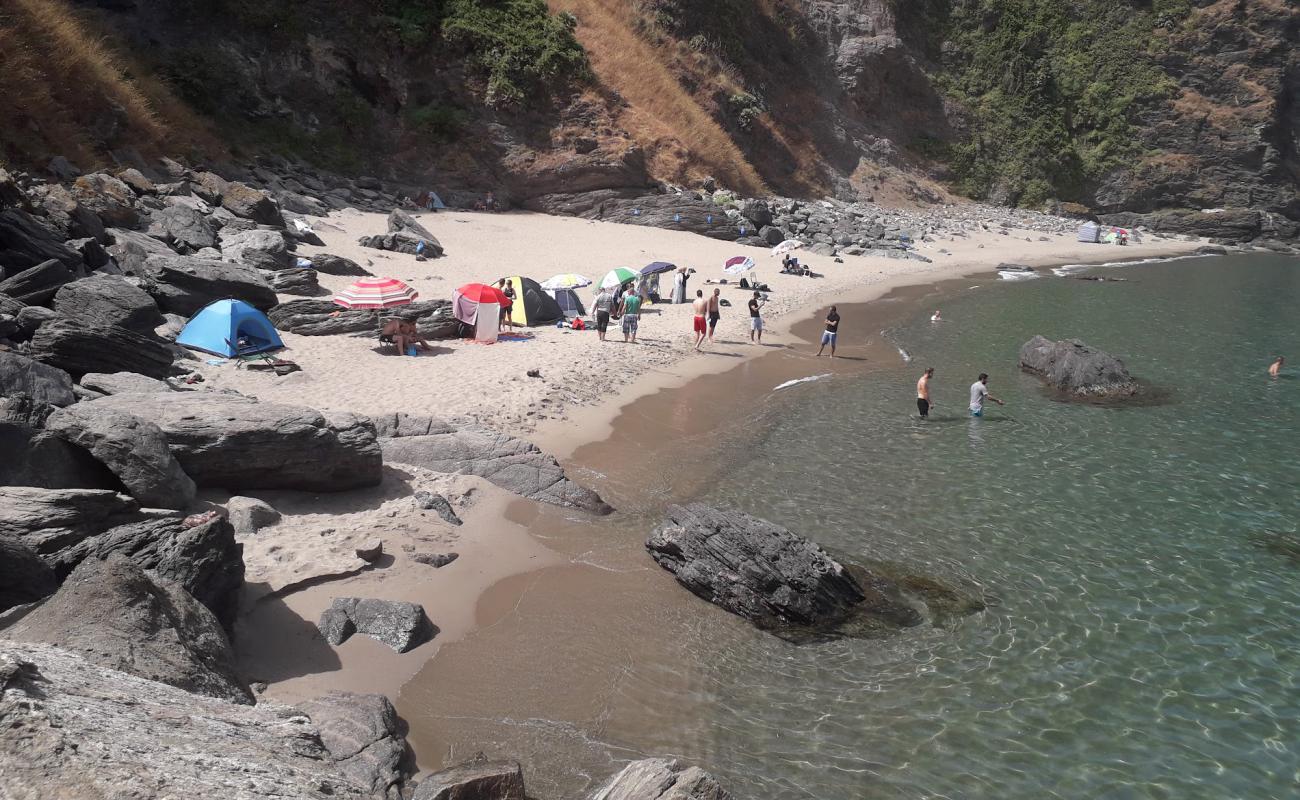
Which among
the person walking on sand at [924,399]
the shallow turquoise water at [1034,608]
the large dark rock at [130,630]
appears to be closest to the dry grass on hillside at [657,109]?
the shallow turquoise water at [1034,608]

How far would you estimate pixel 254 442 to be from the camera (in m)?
9.53

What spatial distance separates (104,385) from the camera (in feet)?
34.2

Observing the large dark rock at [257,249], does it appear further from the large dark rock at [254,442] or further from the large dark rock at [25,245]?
the large dark rock at [254,442]

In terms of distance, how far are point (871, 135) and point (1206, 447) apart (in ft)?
155

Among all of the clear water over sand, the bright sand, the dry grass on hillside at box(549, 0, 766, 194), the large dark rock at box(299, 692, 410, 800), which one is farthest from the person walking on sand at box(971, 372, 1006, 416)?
the dry grass on hillside at box(549, 0, 766, 194)

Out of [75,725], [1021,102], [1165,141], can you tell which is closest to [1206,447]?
[75,725]

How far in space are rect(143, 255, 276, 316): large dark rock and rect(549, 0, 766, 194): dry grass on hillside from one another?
25327 mm

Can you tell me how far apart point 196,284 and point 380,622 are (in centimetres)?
1228

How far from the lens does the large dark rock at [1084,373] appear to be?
61.6 feet

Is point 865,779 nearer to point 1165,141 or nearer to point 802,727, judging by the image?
point 802,727

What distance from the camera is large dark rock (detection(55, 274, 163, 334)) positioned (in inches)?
520

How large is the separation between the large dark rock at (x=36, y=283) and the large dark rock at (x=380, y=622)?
8.90 meters

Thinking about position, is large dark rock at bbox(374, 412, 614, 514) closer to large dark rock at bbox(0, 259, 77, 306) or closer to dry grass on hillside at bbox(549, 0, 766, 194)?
large dark rock at bbox(0, 259, 77, 306)

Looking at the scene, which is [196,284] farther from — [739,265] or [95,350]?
[739,265]
